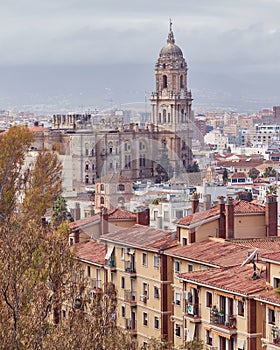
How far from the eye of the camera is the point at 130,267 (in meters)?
17.6

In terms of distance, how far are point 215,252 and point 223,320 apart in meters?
1.82

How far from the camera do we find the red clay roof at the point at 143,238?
17094 millimetres

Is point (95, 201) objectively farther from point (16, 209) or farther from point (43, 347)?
point (43, 347)

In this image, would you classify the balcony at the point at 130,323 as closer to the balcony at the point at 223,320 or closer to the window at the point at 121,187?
the window at the point at 121,187

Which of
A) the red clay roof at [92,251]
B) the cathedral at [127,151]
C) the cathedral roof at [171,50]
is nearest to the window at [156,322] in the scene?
the red clay roof at [92,251]

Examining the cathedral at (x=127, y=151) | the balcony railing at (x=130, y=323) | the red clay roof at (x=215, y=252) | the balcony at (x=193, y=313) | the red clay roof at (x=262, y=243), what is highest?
the cathedral at (x=127, y=151)

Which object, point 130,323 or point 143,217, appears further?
point 143,217

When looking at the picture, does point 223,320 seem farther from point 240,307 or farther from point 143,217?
point 143,217

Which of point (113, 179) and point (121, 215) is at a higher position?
point (113, 179)

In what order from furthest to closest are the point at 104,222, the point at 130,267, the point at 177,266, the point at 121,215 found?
1. the point at 121,215
2. the point at 104,222
3. the point at 130,267
4. the point at 177,266

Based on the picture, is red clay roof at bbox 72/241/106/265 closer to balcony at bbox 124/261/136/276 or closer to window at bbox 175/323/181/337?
balcony at bbox 124/261/136/276

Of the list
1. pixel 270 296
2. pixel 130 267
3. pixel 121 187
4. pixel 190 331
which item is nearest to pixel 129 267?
pixel 130 267

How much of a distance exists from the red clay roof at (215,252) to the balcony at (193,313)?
62 centimetres

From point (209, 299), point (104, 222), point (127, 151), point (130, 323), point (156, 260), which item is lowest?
point (130, 323)
